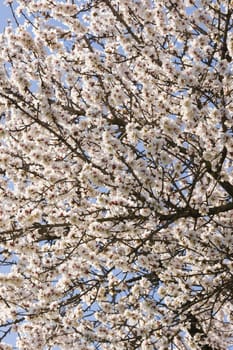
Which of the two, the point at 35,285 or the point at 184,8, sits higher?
the point at 184,8

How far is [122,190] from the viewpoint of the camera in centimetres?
585

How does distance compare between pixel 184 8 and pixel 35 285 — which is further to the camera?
pixel 184 8

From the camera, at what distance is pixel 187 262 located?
287 inches

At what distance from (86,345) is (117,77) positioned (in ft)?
12.1

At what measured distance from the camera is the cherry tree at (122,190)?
6.14m

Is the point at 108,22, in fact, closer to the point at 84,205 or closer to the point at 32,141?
the point at 32,141

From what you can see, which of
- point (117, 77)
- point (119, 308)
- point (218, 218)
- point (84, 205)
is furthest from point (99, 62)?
point (119, 308)

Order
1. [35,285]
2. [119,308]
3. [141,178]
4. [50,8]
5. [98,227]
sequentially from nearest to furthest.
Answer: [141,178] < [98,227] < [35,285] < [119,308] < [50,8]

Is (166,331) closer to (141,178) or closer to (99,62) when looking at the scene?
(141,178)

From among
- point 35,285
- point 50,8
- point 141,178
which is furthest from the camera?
point 50,8

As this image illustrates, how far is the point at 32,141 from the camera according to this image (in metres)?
7.18

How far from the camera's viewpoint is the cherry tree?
20.1ft

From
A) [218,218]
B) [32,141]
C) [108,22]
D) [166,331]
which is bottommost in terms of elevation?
[166,331]

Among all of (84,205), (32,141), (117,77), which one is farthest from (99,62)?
(84,205)
